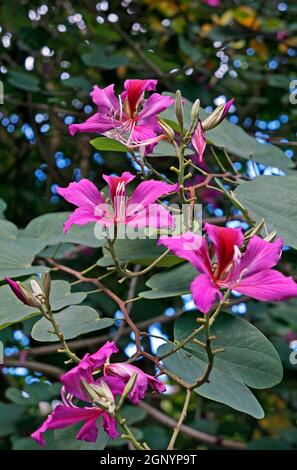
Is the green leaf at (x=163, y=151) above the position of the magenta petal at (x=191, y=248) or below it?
below

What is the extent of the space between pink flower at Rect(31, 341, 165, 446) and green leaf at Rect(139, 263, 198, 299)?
0.47ft

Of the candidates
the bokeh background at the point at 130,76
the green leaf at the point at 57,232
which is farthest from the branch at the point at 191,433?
the green leaf at the point at 57,232

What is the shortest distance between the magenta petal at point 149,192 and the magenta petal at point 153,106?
0.16 m

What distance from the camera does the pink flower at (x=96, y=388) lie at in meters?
0.67

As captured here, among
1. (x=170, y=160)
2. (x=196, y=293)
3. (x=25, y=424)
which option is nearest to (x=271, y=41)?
(x=170, y=160)

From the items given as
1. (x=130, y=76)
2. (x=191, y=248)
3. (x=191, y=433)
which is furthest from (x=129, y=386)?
(x=130, y=76)

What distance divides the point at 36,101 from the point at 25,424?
94cm

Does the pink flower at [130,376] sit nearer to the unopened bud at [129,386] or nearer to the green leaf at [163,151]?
the unopened bud at [129,386]

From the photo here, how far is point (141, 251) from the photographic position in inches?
37.0

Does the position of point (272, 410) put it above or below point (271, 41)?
below

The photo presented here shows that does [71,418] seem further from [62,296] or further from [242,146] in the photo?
[242,146]

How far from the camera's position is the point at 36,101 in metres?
2.01
